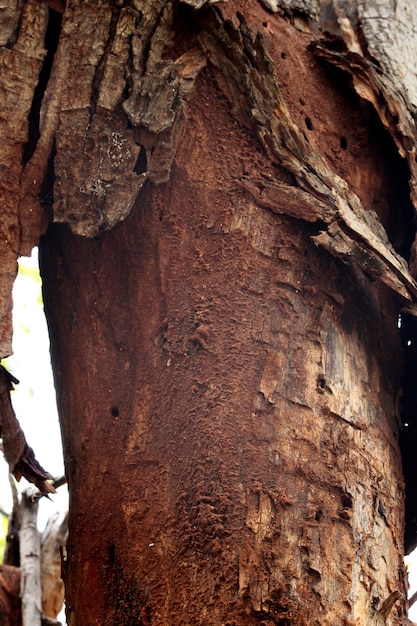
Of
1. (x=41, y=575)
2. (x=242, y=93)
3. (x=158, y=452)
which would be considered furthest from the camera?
(x=41, y=575)

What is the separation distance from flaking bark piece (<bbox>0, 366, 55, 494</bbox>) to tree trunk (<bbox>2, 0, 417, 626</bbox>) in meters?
0.10

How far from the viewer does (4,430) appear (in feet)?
7.70

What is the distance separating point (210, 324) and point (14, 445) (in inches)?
25.3

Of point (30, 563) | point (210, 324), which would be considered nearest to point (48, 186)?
point (210, 324)

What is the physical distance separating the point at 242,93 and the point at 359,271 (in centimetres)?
59

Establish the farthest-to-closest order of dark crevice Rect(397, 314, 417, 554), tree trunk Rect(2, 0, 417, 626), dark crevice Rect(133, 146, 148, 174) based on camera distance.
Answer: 1. dark crevice Rect(397, 314, 417, 554)
2. dark crevice Rect(133, 146, 148, 174)
3. tree trunk Rect(2, 0, 417, 626)

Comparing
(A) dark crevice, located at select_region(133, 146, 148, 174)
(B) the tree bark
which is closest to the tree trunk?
(A) dark crevice, located at select_region(133, 146, 148, 174)

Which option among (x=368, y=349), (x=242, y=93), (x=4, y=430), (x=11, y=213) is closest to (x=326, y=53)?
(x=242, y=93)

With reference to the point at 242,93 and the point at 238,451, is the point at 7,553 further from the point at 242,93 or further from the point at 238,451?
the point at 242,93

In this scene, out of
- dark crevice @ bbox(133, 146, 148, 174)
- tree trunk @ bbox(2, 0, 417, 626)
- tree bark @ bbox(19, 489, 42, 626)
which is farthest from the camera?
tree bark @ bbox(19, 489, 42, 626)

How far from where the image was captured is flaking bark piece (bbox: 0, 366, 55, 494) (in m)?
2.31

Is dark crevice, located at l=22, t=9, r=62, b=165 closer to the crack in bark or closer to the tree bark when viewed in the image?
the crack in bark

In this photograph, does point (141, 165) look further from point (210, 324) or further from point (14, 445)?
point (14, 445)

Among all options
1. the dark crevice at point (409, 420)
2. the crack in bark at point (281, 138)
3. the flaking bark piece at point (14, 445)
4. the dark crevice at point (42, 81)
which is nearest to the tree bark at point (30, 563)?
the flaking bark piece at point (14, 445)
